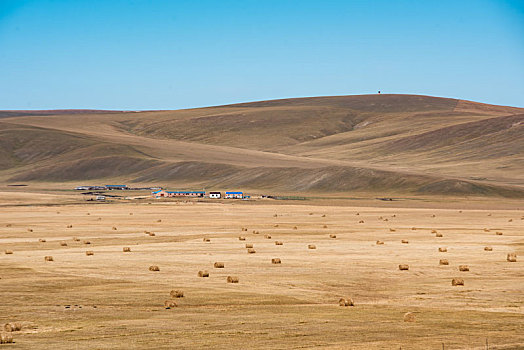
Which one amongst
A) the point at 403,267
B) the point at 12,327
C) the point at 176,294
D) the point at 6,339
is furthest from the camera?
the point at 403,267

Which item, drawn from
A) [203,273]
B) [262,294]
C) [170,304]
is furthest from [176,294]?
[203,273]

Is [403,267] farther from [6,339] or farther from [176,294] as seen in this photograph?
[6,339]

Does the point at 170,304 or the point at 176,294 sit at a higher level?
the point at 176,294

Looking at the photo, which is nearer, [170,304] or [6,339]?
[6,339]

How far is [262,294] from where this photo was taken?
26.3m

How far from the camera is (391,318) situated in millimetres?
21266

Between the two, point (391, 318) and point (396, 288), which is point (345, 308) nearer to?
point (391, 318)

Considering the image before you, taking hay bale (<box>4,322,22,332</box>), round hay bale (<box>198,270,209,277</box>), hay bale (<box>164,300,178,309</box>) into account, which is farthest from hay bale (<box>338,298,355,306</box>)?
hay bale (<box>4,322,22,332</box>)

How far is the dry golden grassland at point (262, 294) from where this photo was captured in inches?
715

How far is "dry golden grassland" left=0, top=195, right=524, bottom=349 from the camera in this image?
1816cm

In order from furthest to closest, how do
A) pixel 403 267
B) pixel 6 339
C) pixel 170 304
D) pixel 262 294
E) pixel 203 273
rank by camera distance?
pixel 403 267, pixel 203 273, pixel 262 294, pixel 170 304, pixel 6 339

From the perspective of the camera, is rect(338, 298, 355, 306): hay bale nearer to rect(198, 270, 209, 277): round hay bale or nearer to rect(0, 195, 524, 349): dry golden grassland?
rect(0, 195, 524, 349): dry golden grassland

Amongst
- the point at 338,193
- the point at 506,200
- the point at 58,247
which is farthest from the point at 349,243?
the point at 338,193

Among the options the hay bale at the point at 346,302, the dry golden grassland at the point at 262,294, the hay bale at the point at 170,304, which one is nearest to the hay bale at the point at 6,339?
the dry golden grassland at the point at 262,294
